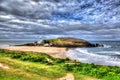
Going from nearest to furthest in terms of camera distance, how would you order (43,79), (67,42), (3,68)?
(43,79)
(3,68)
(67,42)

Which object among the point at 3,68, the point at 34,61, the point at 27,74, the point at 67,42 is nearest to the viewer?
the point at 27,74

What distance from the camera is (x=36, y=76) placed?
23.5 metres

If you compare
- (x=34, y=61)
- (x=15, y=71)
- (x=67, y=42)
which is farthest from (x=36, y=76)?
(x=67, y=42)

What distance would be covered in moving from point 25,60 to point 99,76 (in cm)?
1433

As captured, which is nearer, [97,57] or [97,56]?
[97,57]

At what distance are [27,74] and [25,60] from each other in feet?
38.8

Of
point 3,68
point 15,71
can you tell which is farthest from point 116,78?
point 3,68

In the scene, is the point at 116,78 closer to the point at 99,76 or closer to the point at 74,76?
the point at 99,76

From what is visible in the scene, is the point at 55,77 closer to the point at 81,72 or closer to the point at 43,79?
the point at 43,79

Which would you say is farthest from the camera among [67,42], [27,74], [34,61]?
[67,42]

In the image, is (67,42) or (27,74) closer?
(27,74)

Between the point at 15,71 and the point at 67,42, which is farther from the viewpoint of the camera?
the point at 67,42

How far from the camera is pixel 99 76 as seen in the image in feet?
81.5

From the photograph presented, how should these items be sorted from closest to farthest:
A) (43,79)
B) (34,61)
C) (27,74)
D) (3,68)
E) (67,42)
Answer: (43,79), (27,74), (3,68), (34,61), (67,42)
